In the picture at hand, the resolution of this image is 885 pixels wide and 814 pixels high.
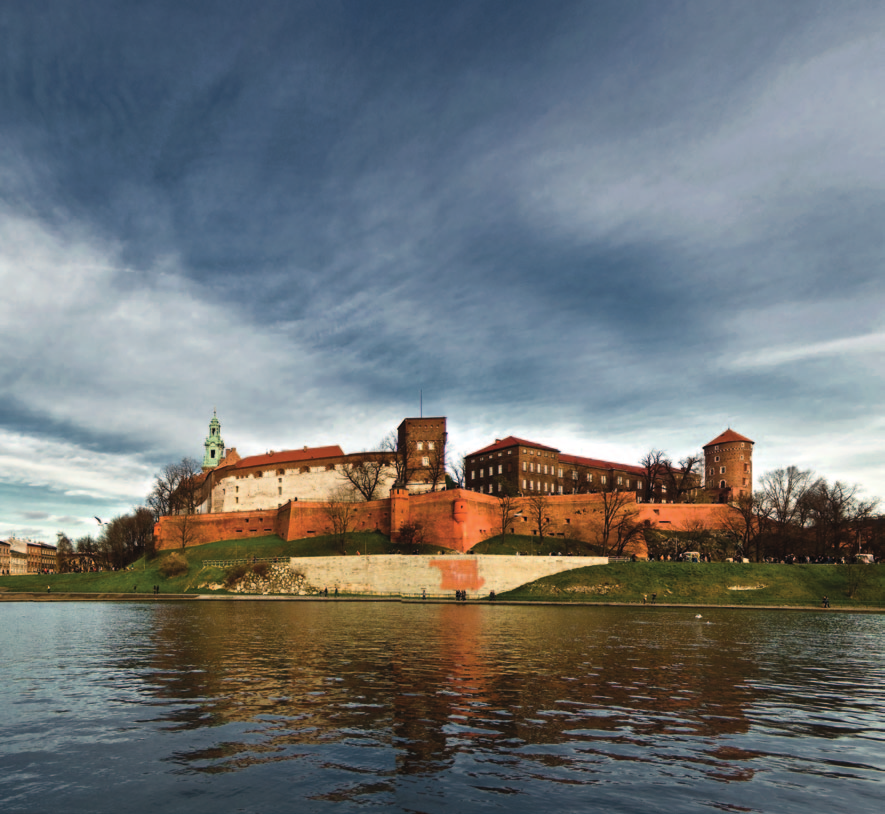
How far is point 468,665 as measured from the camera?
70.9ft

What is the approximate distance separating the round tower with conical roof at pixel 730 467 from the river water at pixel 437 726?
88133 mm

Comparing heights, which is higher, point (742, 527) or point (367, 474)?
point (367, 474)

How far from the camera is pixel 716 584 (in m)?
61.2

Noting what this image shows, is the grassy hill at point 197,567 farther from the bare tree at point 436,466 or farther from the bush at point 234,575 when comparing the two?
the bare tree at point 436,466

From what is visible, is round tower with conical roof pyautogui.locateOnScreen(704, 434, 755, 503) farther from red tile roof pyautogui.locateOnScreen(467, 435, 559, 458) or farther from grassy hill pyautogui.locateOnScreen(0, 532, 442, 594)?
grassy hill pyautogui.locateOnScreen(0, 532, 442, 594)

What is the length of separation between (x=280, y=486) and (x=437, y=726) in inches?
3657

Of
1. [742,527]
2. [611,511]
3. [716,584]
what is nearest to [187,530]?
[611,511]

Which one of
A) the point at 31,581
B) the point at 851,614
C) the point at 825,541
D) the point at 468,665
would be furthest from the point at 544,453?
the point at 468,665

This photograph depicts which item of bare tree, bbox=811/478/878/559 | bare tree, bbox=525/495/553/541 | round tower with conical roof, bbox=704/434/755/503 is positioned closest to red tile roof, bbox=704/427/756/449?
round tower with conical roof, bbox=704/434/755/503

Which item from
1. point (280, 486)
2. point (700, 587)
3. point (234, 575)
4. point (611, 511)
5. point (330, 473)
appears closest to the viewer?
point (700, 587)

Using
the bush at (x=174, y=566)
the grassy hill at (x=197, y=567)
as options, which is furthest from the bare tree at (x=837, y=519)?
the bush at (x=174, y=566)

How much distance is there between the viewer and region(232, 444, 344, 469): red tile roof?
337 ft

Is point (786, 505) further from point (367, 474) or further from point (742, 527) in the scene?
point (367, 474)

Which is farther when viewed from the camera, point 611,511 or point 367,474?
point 367,474
